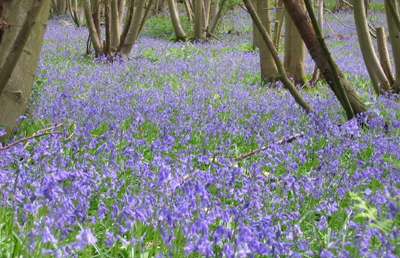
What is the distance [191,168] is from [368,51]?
503cm

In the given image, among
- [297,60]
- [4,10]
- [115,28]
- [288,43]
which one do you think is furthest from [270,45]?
[115,28]

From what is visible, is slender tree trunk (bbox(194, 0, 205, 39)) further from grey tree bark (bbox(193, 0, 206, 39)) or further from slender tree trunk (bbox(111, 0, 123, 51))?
slender tree trunk (bbox(111, 0, 123, 51))

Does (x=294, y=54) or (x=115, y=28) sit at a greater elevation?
(x=115, y=28)

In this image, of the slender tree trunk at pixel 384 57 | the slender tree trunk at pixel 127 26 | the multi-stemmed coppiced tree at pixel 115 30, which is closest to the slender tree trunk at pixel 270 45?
the slender tree trunk at pixel 384 57

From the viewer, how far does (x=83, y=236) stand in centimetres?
160

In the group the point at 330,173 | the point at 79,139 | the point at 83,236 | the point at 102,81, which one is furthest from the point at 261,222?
the point at 102,81

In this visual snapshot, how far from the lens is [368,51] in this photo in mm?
6527

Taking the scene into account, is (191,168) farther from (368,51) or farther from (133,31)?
(133,31)

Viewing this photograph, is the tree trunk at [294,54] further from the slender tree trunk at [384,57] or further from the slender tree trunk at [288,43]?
the slender tree trunk at [384,57]

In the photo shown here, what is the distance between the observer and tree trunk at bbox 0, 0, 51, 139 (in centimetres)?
353

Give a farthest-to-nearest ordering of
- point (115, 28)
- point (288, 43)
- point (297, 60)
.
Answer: point (115, 28) < point (288, 43) < point (297, 60)

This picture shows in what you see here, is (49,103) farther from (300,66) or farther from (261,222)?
(300,66)

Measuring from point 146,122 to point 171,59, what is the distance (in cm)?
609

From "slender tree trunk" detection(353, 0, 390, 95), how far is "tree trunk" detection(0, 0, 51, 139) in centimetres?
448
